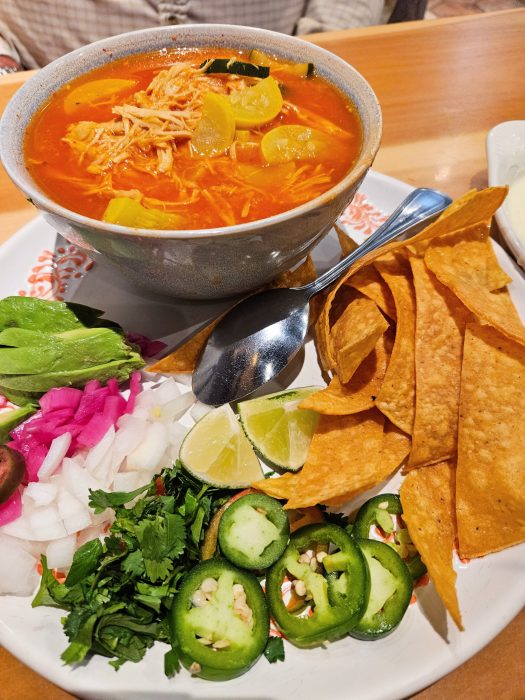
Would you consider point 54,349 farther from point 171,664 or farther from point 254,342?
point 171,664

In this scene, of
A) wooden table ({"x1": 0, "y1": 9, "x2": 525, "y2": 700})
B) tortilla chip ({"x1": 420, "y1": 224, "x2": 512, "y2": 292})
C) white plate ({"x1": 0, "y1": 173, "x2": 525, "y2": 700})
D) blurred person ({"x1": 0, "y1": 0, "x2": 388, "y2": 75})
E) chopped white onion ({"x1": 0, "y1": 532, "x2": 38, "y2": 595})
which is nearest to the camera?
white plate ({"x1": 0, "y1": 173, "x2": 525, "y2": 700})

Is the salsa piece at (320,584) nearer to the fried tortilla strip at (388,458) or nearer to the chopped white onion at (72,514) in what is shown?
the fried tortilla strip at (388,458)

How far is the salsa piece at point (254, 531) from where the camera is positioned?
3.71 ft

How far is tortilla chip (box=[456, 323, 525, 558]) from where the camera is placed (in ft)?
3.92

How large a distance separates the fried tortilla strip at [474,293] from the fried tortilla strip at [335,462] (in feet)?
1.15

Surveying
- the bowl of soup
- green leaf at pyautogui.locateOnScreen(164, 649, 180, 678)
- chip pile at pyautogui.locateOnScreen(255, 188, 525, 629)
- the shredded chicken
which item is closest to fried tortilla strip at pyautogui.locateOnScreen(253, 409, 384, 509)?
chip pile at pyautogui.locateOnScreen(255, 188, 525, 629)

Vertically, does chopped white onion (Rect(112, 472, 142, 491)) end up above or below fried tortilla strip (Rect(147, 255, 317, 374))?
below

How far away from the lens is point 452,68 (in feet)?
8.98

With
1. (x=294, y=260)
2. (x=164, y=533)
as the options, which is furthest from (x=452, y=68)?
(x=164, y=533)

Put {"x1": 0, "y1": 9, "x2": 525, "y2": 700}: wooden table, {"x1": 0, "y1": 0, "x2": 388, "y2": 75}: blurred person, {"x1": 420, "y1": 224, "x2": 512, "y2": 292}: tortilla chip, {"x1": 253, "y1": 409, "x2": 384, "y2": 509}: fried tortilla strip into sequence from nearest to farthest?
{"x1": 253, "y1": 409, "x2": 384, "y2": 509}: fried tortilla strip
{"x1": 420, "y1": 224, "x2": 512, "y2": 292}: tortilla chip
{"x1": 0, "y1": 9, "x2": 525, "y2": 700}: wooden table
{"x1": 0, "y1": 0, "x2": 388, "y2": 75}: blurred person

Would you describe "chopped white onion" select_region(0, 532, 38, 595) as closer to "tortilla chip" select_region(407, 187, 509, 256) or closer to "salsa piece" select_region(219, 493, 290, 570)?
"salsa piece" select_region(219, 493, 290, 570)

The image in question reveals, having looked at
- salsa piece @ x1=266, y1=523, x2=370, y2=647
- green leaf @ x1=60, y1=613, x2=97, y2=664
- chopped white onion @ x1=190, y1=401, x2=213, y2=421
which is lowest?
salsa piece @ x1=266, y1=523, x2=370, y2=647

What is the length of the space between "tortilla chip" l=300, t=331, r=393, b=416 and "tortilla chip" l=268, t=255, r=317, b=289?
281 millimetres

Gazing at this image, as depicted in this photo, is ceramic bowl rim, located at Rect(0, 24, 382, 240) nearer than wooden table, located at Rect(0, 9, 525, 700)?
Yes
